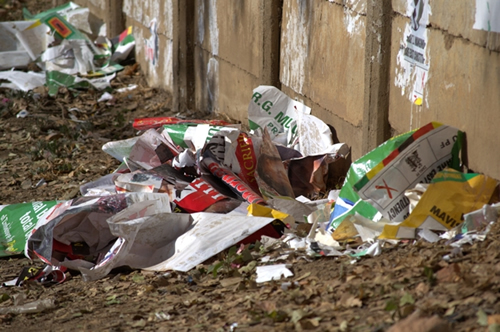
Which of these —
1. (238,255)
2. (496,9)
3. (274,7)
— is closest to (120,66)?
(274,7)

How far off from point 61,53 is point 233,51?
3748mm

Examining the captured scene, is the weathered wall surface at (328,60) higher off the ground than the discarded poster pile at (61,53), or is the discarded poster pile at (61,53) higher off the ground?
the weathered wall surface at (328,60)

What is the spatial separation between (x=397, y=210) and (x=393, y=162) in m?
0.21

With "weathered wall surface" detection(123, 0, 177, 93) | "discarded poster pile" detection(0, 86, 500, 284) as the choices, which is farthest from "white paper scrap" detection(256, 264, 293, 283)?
"weathered wall surface" detection(123, 0, 177, 93)

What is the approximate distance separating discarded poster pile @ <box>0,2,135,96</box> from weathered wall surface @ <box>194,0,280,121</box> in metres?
2.10

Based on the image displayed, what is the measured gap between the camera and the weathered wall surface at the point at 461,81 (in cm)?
255

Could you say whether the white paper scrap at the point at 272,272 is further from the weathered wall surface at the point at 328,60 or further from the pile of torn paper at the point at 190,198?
the weathered wall surface at the point at 328,60

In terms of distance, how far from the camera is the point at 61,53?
27.0 feet

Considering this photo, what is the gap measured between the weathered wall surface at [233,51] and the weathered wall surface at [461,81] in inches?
59.4

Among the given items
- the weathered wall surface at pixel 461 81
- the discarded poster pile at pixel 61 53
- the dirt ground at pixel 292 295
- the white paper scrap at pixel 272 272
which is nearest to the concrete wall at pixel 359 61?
the weathered wall surface at pixel 461 81

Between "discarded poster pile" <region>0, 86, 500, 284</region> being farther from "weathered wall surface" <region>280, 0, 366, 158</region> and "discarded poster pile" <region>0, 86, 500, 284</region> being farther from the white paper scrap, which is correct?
"weathered wall surface" <region>280, 0, 366, 158</region>

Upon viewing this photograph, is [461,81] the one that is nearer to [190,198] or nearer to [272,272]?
[272,272]

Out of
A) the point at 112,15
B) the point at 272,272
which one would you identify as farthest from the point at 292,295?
the point at 112,15

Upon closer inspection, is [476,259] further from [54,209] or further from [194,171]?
[54,209]
